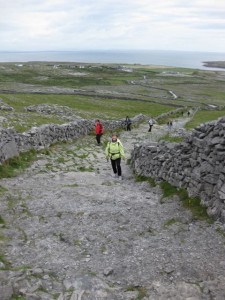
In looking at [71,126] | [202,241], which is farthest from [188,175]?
[71,126]

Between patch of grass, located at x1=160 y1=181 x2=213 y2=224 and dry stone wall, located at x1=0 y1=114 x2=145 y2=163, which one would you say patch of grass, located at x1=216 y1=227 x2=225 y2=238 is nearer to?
patch of grass, located at x1=160 y1=181 x2=213 y2=224

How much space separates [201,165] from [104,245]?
5.11 metres

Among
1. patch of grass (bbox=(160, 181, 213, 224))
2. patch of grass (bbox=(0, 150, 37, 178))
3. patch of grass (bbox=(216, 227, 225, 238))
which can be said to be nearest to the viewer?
patch of grass (bbox=(216, 227, 225, 238))

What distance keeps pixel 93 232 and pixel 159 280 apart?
11.3ft

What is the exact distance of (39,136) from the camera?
88.3ft

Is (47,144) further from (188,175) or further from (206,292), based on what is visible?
(206,292)

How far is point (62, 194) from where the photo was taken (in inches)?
647

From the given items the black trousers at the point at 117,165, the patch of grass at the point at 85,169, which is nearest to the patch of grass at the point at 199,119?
the patch of grass at the point at 85,169

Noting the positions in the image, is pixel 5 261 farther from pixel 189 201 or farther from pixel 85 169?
pixel 85 169

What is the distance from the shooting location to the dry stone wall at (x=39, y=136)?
72.1ft

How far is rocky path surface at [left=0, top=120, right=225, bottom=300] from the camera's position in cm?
902

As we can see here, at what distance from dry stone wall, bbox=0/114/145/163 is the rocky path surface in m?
4.09

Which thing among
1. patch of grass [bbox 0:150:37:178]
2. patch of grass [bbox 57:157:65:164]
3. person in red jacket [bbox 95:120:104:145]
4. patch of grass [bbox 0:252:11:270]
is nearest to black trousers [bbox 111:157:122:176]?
patch of grass [bbox 57:157:65:164]

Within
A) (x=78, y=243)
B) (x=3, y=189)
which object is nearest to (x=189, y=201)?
(x=78, y=243)
